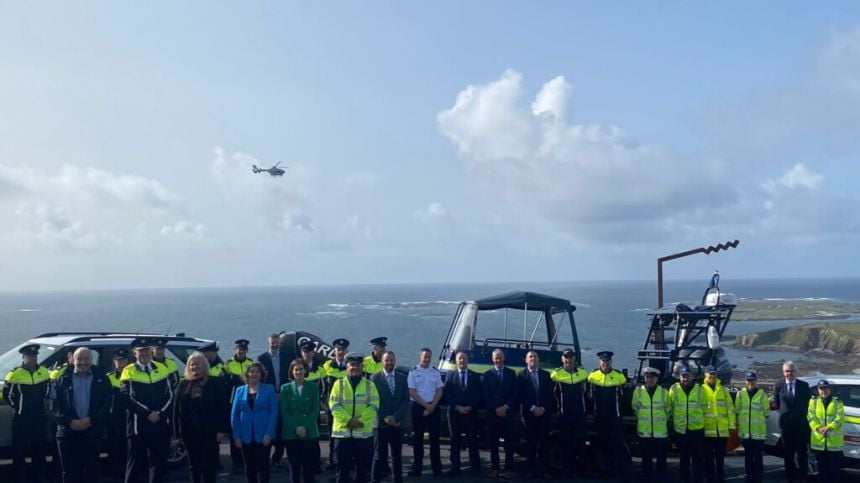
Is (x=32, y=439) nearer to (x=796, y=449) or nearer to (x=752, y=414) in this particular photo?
(x=752, y=414)

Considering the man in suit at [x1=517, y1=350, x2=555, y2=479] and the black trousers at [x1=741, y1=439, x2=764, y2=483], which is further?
the man in suit at [x1=517, y1=350, x2=555, y2=479]

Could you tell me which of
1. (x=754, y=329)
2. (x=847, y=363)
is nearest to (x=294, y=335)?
(x=847, y=363)

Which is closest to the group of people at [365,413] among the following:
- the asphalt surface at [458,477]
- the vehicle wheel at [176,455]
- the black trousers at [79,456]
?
the black trousers at [79,456]

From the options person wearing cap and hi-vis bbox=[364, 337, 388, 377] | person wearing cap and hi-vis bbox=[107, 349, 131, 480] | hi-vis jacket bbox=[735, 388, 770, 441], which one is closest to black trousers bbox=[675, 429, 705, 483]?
hi-vis jacket bbox=[735, 388, 770, 441]

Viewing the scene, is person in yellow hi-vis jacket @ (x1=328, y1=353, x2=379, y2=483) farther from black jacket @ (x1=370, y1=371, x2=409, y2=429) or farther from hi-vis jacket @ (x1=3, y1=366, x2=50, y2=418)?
hi-vis jacket @ (x1=3, y1=366, x2=50, y2=418)

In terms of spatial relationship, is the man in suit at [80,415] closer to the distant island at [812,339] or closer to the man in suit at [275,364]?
the man in suit at [275,364]

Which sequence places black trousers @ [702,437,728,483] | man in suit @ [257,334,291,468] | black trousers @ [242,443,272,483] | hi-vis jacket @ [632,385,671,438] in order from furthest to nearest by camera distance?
man in suit @ [257,334,291,468]
black trousers @ [702,437,728,483]
hi-vis jacket @ [632,385,671,438]
black trousers @ [242,443,272,483]
